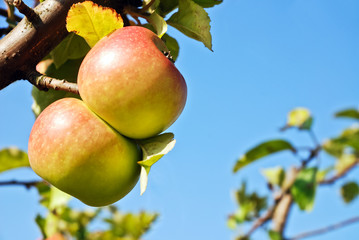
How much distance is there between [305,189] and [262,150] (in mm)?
298

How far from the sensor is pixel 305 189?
1.97m

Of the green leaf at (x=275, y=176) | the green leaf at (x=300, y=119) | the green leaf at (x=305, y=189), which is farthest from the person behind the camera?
the green leaf at (x=275, y=176)

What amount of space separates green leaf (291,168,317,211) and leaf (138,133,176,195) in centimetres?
146

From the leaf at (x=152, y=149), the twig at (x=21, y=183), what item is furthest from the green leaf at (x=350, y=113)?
the leaf at (x=152, y=149)

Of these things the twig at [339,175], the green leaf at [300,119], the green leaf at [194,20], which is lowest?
the twig at [339,175]

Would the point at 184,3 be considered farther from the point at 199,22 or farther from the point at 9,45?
the point at 9,45

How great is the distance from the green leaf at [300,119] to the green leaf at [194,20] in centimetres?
168

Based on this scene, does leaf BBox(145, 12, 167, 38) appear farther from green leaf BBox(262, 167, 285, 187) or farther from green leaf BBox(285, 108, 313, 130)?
green leaf BBox(262, 167, 285, 187)

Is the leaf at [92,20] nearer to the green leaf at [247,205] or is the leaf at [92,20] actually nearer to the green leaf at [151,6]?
the green leaf at [151,6]

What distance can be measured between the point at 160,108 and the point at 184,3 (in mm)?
223

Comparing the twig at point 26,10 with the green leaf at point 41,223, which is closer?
the twig at point 26,10

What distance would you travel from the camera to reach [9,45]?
2.03 ft

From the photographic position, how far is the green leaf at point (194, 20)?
2.25 feet

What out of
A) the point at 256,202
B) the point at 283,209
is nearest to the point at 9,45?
the point at 283,209
